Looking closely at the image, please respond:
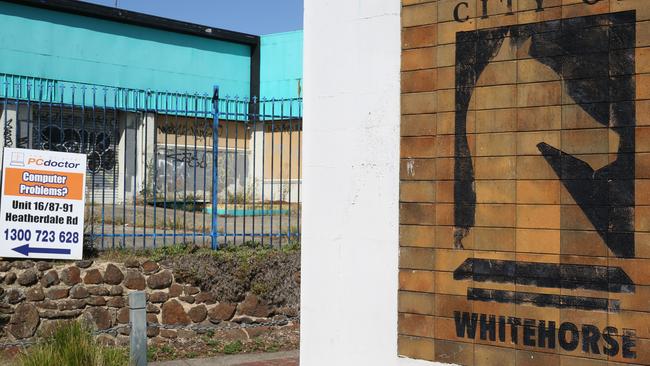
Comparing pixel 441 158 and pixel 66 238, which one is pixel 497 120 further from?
pixel 66 238

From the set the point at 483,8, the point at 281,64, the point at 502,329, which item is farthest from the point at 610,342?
the point at 281,64

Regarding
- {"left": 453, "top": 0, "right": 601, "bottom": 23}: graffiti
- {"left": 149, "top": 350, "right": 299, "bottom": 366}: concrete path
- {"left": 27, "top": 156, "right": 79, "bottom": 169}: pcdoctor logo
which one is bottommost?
{"left": 149, "top": 350, "right": 299, "bottom": 366}: concrete path

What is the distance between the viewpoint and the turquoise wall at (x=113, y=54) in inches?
814

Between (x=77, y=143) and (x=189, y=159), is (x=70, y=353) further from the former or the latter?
(x=189, y=159)

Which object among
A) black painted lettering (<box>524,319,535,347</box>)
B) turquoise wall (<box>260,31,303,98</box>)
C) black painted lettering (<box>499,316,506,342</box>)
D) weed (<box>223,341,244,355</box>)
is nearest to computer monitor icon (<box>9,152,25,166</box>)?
weed (<box>223,341,244,355</box>)

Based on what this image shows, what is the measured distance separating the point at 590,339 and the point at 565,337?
0.48 ft

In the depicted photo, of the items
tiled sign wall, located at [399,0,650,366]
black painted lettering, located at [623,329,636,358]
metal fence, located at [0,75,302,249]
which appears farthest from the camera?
metal fence, located at [0,75,302,249]

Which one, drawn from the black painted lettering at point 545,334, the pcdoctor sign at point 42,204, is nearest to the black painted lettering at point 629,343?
the black painted lettering at point 545,334

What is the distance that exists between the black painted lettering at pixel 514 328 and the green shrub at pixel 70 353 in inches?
132

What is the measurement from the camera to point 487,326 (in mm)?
4723

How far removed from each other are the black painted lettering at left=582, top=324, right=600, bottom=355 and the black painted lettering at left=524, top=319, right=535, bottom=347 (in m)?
0.30

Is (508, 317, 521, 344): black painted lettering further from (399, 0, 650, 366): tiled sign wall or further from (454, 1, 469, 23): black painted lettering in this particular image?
(454, 1, 469, 23): black painted lettering

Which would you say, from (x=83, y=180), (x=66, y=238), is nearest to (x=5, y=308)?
(x=66, y=238)

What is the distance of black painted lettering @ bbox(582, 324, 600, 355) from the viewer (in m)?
4.34
